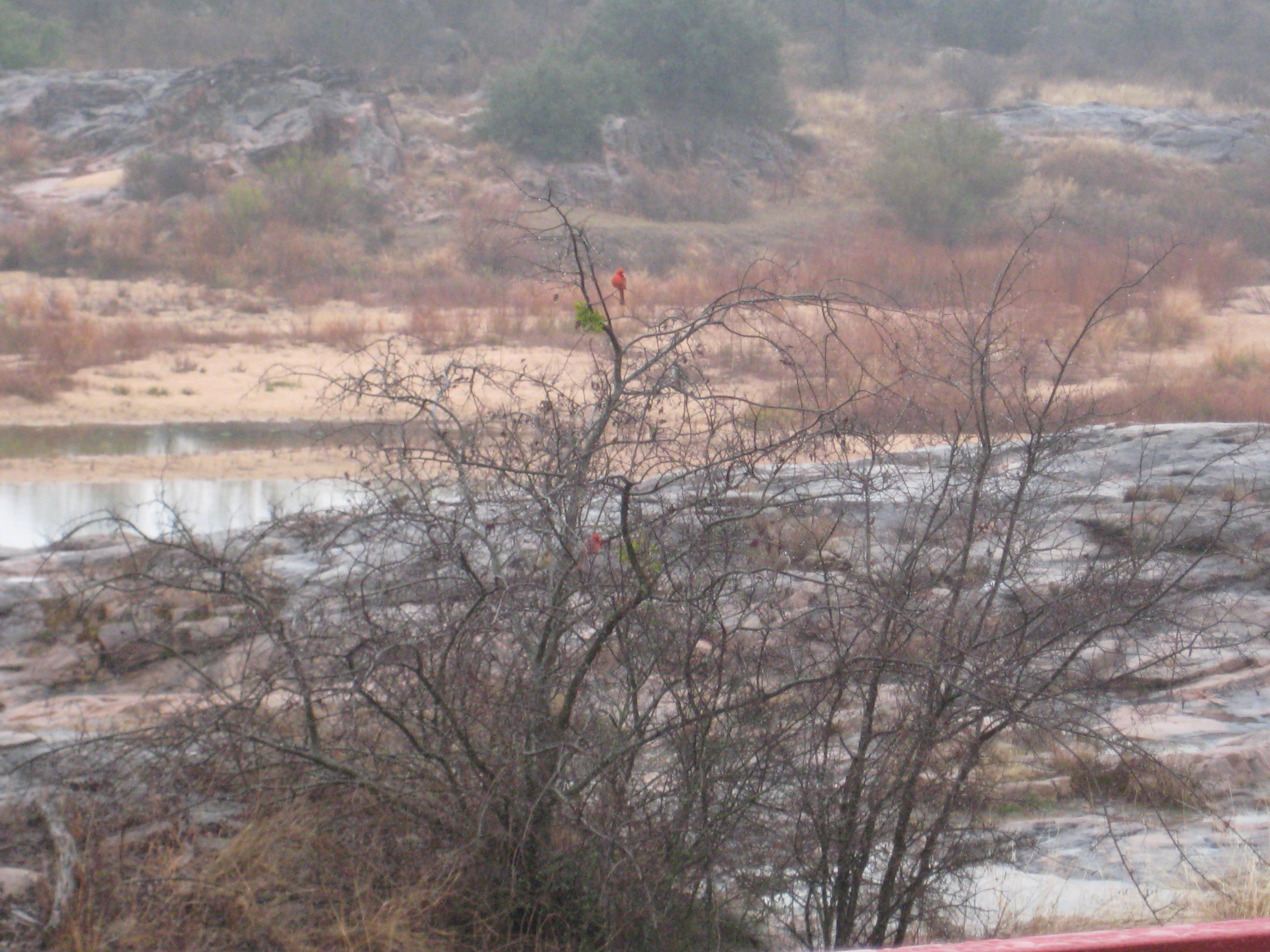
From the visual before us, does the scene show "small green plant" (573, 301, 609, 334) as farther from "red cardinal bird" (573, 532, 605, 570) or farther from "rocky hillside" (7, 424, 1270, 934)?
"rocky hillside" (7, 424, 1270, 934)

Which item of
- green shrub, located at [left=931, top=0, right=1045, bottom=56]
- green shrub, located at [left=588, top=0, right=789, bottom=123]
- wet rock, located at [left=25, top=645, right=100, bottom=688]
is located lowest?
wet rock, located at [left=25, top=645, right=100, bottom=688]

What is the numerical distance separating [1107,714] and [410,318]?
15877 mm

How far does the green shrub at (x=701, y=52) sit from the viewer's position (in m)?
35.0

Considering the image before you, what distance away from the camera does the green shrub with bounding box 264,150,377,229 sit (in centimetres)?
2650

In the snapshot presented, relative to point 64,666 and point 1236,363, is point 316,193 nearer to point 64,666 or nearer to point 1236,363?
point 1236,363

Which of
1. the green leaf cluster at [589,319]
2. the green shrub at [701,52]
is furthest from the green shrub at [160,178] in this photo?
the green leaf cluster at [589,319]

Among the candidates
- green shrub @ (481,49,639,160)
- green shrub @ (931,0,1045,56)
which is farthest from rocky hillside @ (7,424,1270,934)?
green shrub @ (931,0,1045,56)

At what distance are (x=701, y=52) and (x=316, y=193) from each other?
13.9 m

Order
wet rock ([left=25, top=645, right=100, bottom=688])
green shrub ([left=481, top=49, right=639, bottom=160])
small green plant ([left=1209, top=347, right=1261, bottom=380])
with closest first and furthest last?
wet rock ([left=25, top=645, right=100, bottom=688]) → small green plant ([left=1209, top=347, right=1261, bottom=380]) → green shrub ([left=481, top=49, right=639, bottom=160])

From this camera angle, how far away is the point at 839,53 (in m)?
43.7

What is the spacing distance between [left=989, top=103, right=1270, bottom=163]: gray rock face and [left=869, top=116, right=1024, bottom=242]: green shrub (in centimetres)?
646

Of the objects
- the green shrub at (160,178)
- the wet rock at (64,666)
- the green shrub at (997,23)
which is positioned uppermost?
the green shrub at (997,23)

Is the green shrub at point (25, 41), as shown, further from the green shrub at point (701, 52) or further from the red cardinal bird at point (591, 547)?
the red cardinal bird at point (591, 547)

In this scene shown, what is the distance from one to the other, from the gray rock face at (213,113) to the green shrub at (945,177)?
1330cm
